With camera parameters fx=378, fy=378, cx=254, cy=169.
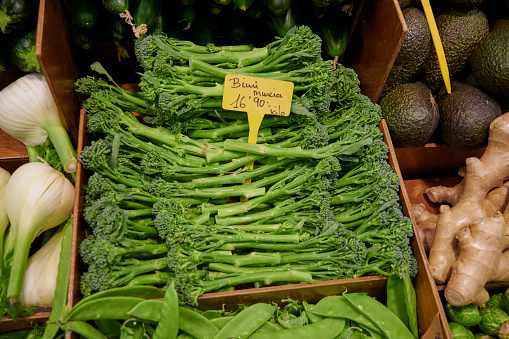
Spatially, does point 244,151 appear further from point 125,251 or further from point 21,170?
point 21,170

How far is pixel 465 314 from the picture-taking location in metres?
1.68

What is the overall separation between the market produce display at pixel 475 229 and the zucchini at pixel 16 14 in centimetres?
210

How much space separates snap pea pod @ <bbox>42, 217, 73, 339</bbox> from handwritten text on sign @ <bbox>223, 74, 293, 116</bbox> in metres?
0.89

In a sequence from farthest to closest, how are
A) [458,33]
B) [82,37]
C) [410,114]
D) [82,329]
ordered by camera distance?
[458,33], [410,114], [82,37], [82,329]

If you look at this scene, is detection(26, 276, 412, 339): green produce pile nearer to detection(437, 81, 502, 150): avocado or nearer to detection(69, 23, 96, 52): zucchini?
detection(437, 81, 502, 150): avocado

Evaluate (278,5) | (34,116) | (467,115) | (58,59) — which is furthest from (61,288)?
(467,115)

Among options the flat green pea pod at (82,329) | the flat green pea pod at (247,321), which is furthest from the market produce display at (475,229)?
the flat green pea pod at (82,329)

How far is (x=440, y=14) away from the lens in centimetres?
213

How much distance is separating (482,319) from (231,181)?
1.32 meters

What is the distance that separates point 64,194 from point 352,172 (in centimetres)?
131

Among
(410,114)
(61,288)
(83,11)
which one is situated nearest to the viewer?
(61,288)

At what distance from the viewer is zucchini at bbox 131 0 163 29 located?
1672 millimetres

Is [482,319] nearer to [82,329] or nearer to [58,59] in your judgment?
[82,329]

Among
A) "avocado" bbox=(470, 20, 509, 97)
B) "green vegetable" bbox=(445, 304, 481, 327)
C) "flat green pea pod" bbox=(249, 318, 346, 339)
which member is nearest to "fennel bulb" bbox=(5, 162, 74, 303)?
"flat green pea pod" bbox=(249, 318, 346, 339)
